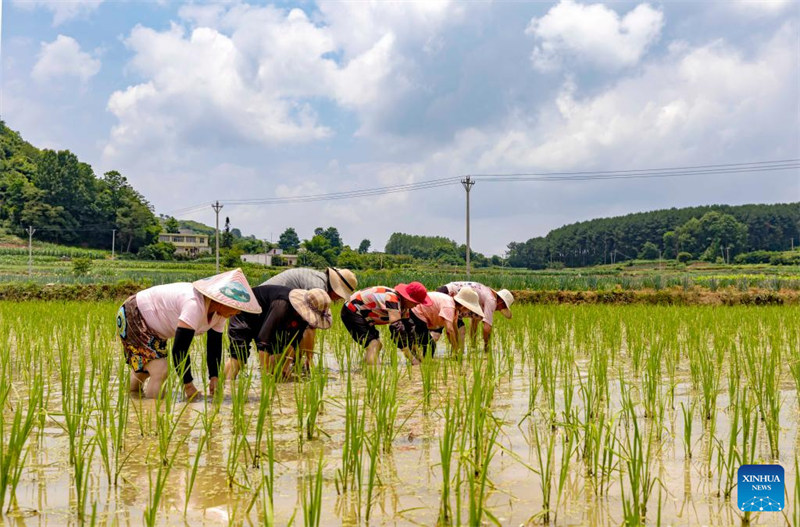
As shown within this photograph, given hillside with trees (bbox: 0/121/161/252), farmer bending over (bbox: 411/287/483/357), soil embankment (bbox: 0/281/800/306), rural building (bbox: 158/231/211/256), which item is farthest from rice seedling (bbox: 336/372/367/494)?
rural building (bbox: 158/231/211/256)

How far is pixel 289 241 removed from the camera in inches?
3238

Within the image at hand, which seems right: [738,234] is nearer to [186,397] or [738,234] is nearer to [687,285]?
[687,285]

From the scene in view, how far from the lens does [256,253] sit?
2638 inches

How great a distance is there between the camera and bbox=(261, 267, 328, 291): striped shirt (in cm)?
489

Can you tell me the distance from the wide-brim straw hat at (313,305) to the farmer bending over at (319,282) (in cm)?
22

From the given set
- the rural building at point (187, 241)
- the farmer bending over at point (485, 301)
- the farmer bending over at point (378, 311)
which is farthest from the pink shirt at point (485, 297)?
the rural building at point (187, 241)

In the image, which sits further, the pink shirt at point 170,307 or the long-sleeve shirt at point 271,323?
the long-sleeve shirt at point 271,323

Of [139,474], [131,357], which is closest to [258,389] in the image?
[131,357]

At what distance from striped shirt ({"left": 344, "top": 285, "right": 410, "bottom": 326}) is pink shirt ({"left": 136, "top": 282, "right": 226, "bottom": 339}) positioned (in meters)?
1.51

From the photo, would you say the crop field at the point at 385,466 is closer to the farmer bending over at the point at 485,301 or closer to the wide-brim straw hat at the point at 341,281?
the wide-brim straw hat at the point at 341,281

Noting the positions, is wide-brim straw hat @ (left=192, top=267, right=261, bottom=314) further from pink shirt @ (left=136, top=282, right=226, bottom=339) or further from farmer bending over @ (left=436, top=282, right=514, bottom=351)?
farmer bending over @ (left=436, top=282, right=514, bottom=351)

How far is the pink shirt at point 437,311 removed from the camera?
5309mm

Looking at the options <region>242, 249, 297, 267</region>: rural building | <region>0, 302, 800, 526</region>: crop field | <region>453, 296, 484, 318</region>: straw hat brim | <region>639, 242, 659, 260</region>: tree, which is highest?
<region>639, 242, 659, 260</region>: tree

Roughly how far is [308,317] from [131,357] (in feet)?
3.89
